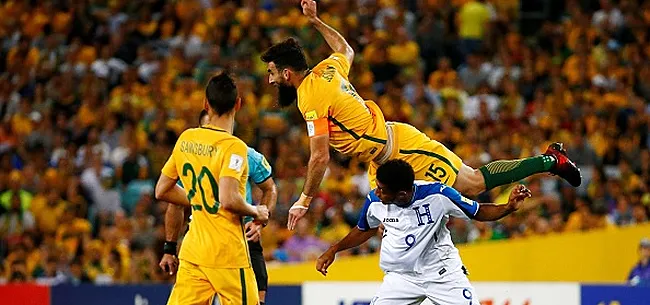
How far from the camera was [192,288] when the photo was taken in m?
9.02

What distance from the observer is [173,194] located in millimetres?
9352

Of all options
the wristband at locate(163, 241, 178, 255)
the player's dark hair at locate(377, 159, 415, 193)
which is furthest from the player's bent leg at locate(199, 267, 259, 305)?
the player's dark hair at locate(377, 159, 415, 193)

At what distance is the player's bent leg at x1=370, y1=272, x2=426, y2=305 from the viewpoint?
10.1 m

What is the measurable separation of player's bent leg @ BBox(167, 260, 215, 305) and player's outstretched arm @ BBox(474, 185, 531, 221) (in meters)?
2.03

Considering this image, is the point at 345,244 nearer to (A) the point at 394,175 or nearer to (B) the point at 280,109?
(A) the point at 394,175

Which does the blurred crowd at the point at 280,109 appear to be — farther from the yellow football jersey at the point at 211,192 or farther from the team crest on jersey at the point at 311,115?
the yellow football jersey at the point at 211,192

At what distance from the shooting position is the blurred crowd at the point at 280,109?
17.4 m

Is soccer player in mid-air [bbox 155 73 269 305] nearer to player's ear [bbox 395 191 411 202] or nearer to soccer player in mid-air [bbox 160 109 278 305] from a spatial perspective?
soccer player in mid-air [bbox 160 109 278 305]

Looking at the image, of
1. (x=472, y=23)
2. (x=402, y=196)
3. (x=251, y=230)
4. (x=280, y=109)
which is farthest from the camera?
(x=472, y=23)

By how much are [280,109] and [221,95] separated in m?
9.73

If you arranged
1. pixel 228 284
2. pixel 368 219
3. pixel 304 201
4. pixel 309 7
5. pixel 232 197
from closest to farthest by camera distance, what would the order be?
pixel 232 197, pixel 228 284, pixel 368 219, pixel 304 201, pixel 309 7

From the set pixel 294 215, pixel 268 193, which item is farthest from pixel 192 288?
pixel 294 215

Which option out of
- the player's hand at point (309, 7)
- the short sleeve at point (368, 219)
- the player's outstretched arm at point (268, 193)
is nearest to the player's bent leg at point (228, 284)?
the player's outstretched arm at point (268, 193)

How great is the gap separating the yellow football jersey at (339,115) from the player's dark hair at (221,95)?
5.37ft
